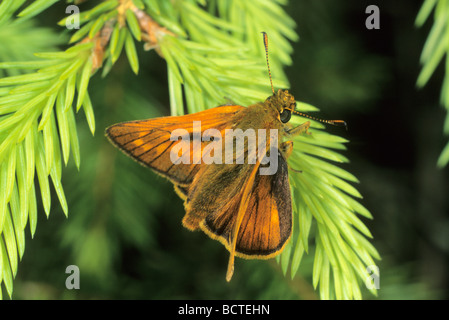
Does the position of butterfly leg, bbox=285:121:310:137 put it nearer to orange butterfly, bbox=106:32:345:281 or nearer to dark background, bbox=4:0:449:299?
orange butterfly, bbox=106:32:345:281

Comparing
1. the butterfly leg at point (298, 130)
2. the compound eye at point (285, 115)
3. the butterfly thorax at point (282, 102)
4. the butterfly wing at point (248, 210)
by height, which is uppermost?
the butterfly thorax at point (282, 102)

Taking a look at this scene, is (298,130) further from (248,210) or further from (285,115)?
(248,210)

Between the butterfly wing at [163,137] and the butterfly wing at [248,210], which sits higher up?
the butterfly wing at [163,137]

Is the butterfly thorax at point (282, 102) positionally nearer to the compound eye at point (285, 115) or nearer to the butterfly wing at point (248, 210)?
the compound eye at point (285, 115)

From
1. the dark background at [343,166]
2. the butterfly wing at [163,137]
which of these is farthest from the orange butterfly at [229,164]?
the dark background at [343,166]

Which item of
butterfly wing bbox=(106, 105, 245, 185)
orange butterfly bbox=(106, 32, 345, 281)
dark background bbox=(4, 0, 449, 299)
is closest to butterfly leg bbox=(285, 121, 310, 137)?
orange butterfly bbox=(106, 32, 345, 281)

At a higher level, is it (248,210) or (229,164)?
(229,164)

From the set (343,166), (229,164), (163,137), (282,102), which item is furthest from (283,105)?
(343,166)
